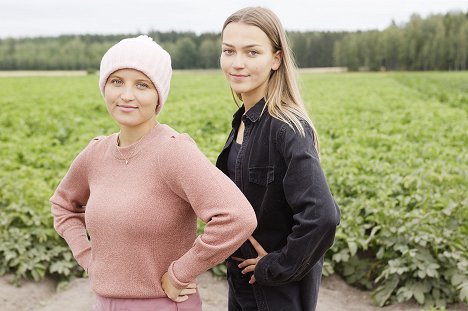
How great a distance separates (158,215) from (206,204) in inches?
6.7

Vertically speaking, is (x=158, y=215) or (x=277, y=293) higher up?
(x=158, y=215)

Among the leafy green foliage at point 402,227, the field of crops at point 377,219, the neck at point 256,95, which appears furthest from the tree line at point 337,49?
the neck at point 256,95

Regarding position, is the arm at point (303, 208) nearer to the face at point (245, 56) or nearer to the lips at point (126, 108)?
the face at point (245, 56)

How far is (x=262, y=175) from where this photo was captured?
2.04 metres

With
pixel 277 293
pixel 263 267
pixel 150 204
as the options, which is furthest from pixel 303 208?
pixel 150 204

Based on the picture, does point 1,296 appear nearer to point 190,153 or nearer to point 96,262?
point 96,262

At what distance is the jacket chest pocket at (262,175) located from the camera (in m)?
2.02

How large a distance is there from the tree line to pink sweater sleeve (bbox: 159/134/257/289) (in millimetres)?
74810

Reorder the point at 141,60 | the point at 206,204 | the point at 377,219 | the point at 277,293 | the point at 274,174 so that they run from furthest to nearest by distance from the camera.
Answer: the point at 377,219, the point at 277,293, the point at 274,174, the point at 141,60, the point at 206,204

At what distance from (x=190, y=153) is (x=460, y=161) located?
6.22 meters

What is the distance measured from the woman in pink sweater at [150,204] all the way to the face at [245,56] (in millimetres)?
240

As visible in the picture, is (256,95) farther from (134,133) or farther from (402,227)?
(402,227)

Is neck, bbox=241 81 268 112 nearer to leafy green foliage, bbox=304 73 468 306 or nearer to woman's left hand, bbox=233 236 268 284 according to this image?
woman's left hand, bbox=233 236 268 284

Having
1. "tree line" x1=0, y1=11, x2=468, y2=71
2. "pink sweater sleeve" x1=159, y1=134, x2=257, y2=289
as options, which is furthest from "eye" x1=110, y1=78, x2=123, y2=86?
"tree line" x1=0, y1=11, x2=468, y2=71
